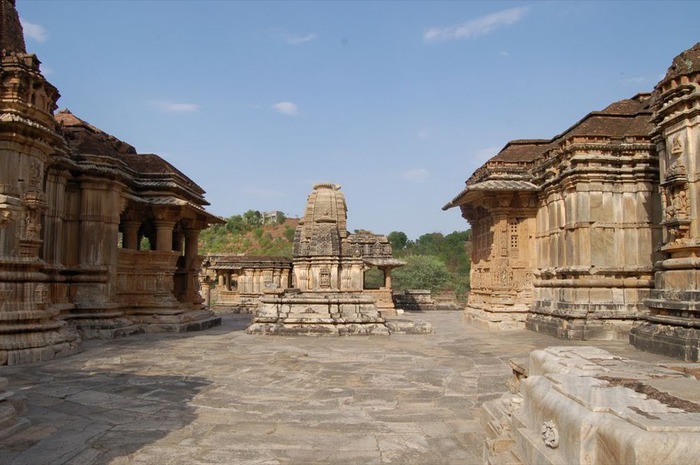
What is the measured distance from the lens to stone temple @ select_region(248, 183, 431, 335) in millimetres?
14414

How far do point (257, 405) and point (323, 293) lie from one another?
8.71 meters

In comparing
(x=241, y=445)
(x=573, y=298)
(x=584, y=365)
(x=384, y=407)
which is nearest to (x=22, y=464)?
(x=241, y=445)

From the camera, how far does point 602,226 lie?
13328 millimetres

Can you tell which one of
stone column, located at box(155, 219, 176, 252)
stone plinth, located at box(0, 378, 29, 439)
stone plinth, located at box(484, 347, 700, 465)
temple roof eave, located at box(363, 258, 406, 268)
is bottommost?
stone plinth, located at box(0, 378, 29, 439)

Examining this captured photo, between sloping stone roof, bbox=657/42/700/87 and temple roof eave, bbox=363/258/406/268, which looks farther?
temple roof eave, bbox=363/258/406/268

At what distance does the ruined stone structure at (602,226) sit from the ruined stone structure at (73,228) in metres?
9.37

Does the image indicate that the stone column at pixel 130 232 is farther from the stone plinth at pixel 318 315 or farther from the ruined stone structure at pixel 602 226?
the ruined stone structure at pixel 602 226

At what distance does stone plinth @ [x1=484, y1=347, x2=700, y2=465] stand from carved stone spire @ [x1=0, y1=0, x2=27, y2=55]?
1068 cm

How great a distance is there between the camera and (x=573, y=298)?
13383 mm

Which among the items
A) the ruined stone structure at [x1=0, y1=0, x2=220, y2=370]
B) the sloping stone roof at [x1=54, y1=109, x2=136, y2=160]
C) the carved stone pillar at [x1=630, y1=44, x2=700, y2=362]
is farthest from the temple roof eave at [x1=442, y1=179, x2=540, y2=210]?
the sloping stone roof at [x1=54, y1=109, x2=136, y2=160]

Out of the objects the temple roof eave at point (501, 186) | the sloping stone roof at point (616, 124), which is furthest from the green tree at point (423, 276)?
the sloping stone roof at point (616, 124)

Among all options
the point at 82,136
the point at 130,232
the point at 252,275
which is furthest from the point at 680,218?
the point at 252,275

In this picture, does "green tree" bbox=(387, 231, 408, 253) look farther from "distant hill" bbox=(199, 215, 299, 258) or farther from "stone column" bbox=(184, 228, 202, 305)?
"stone column" bbox=(184, 228, 202, 305)

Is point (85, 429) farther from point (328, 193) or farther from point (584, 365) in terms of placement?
point (328, 193)
